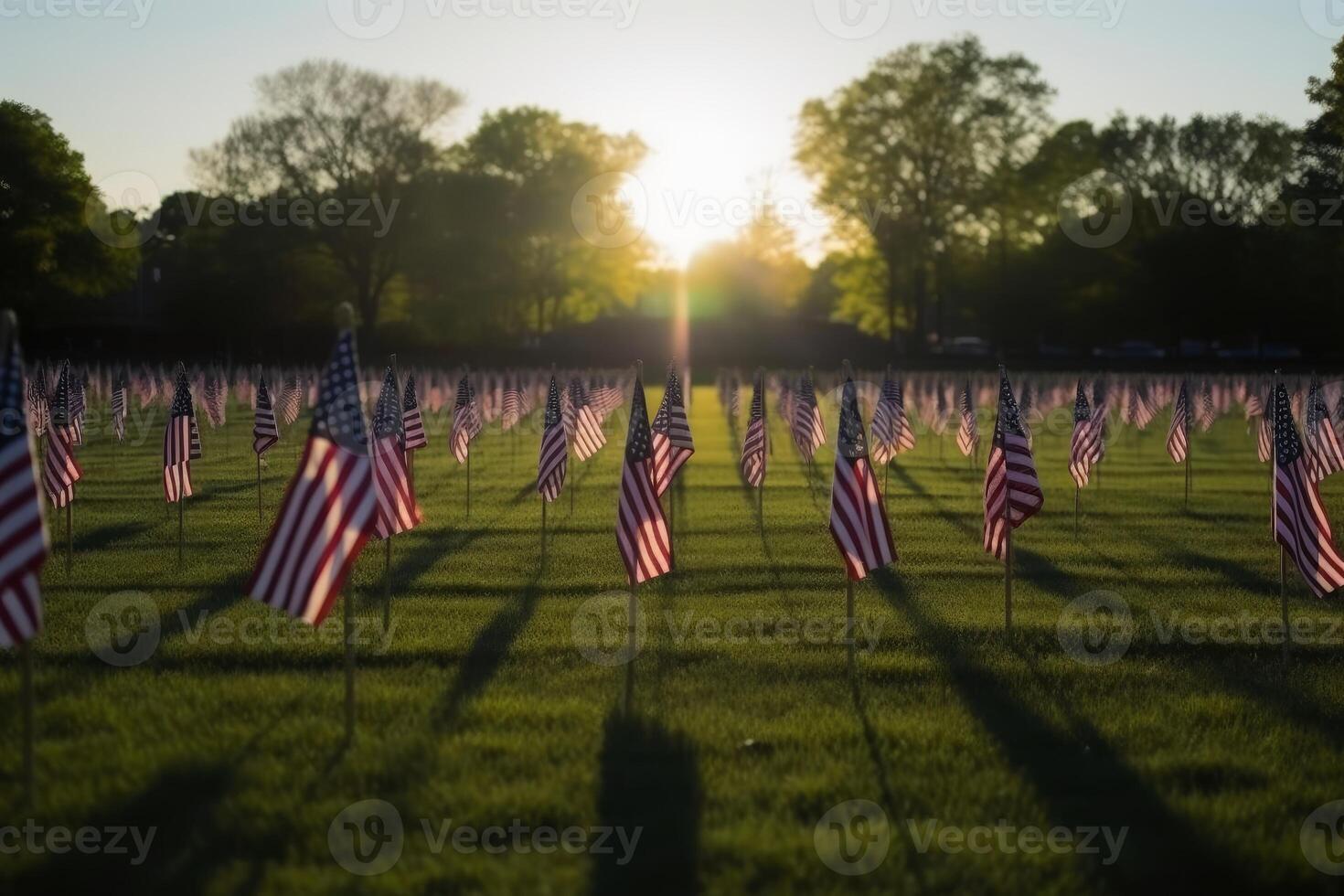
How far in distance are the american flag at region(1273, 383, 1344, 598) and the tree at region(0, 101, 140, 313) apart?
52.4 metres

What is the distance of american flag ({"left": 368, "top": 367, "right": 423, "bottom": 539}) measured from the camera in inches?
520

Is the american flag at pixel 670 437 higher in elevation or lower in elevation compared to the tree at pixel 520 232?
lower

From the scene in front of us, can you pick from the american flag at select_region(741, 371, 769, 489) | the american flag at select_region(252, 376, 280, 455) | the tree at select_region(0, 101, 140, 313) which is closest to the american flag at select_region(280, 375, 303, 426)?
the american flag at select_region(252, 376, 280, 455)

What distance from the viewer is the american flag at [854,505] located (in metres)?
10.4

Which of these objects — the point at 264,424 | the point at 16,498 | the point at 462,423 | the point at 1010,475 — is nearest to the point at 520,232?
the point at 462,423

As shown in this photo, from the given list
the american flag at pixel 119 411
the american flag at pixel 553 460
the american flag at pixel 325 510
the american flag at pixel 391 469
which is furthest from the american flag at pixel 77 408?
the american flag at pixel 325 510

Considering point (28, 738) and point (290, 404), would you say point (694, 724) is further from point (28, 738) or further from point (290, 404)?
point (290, 404)

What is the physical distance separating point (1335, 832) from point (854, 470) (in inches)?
167

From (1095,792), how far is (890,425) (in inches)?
555

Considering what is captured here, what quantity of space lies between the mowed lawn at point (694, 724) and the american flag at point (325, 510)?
39.8 inches

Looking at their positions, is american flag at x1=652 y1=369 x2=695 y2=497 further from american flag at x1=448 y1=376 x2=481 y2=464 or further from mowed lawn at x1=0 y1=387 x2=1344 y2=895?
american flag at x1=448 y1=376 x2=481 y2=464

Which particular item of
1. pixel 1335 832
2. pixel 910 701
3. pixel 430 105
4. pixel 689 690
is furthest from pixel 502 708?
pixel 430 105

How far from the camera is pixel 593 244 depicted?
277 ft

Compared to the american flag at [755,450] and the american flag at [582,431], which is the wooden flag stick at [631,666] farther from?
the american flag at [582,431]
